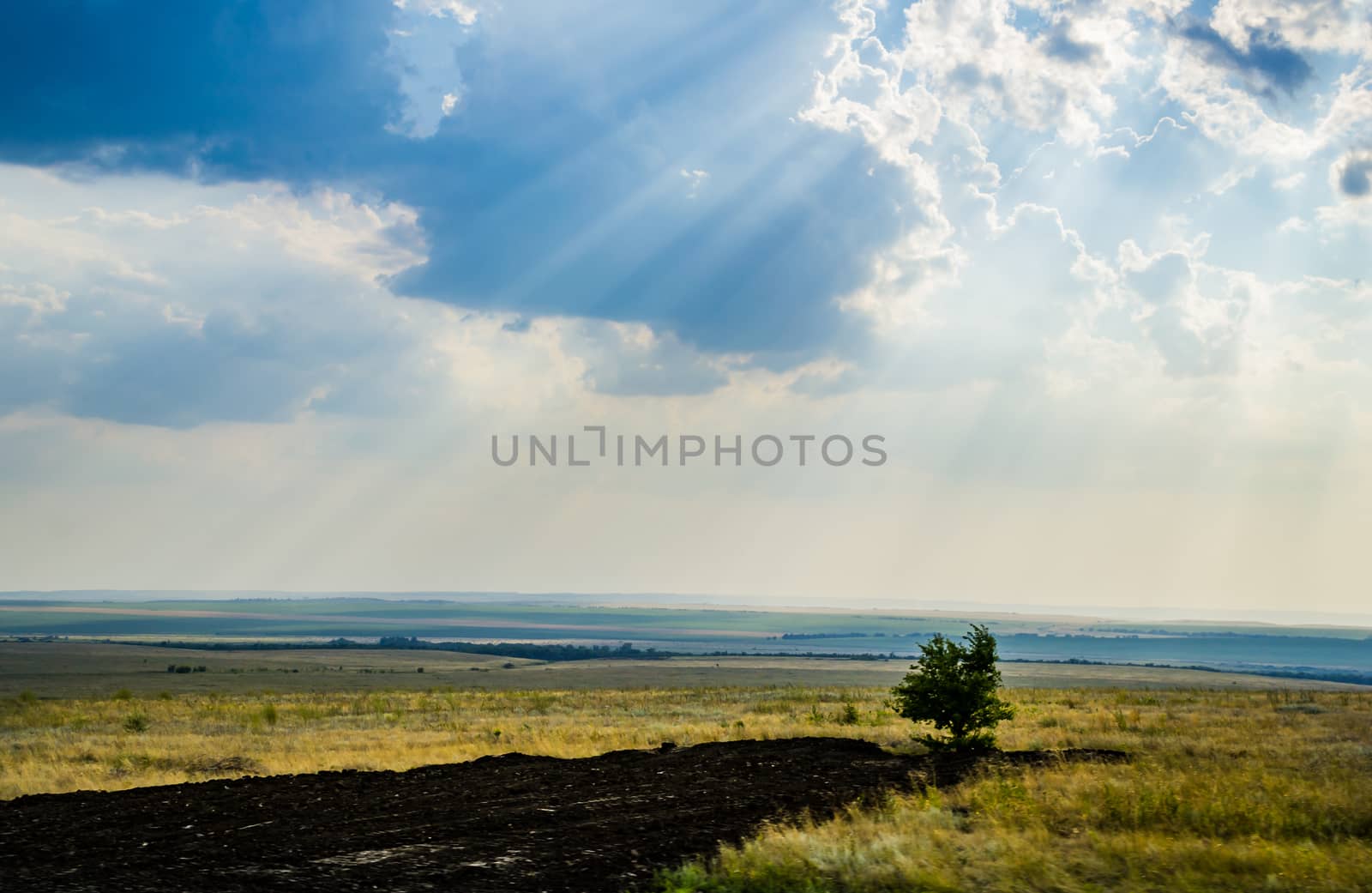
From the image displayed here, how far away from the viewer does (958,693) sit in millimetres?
21594

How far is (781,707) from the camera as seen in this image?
39656 millimetres

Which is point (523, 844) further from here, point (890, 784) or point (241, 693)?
point (241, 693)

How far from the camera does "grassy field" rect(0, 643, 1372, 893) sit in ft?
30.9

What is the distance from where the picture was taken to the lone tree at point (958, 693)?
21578mm

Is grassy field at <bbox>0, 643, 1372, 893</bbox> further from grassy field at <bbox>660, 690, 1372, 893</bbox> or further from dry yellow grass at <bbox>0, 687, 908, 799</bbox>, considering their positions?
dry yellow grass at <bbox>0, 687, 908, 799</bbox>

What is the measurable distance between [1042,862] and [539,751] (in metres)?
16.3

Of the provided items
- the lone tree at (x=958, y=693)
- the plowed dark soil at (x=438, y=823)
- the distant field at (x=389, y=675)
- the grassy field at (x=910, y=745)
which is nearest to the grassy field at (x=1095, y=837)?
the grassy field at (x=910, y=745)

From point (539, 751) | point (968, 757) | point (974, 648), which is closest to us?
point (968, 757)

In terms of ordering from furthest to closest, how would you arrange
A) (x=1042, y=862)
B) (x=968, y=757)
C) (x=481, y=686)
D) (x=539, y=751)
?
(x=481, y=686) < (x=539, y=751) < (x=968, y=757) < (x=1042, y=862)

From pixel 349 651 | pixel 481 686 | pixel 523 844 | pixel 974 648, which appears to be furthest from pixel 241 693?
pixel 349 651

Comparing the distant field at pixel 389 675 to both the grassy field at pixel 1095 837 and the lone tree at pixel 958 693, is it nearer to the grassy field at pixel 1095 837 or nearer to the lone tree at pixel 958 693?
the lone tree at pixel 958 693

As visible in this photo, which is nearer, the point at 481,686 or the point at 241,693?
the point at 241,693

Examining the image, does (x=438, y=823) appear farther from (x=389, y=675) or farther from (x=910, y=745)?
(x=389, y=675)

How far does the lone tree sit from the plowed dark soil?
238cm
